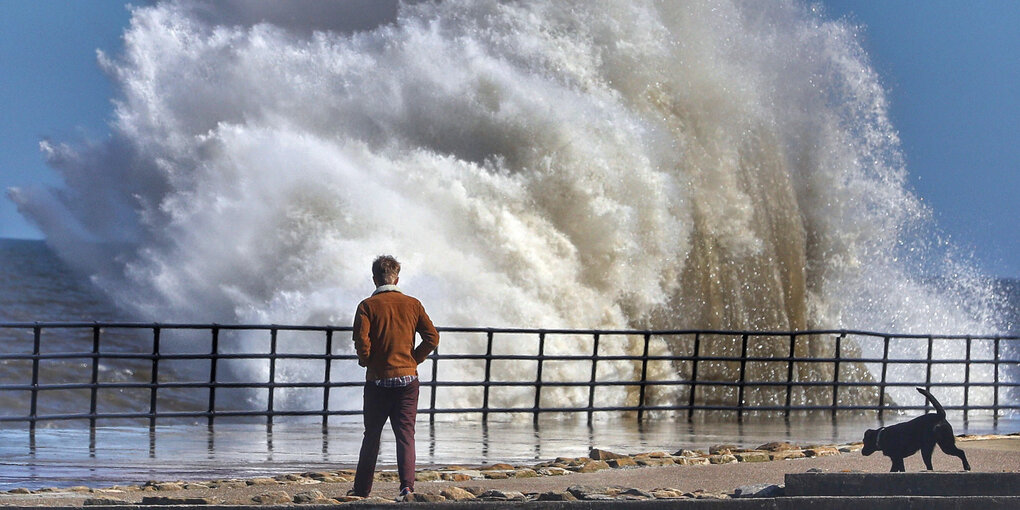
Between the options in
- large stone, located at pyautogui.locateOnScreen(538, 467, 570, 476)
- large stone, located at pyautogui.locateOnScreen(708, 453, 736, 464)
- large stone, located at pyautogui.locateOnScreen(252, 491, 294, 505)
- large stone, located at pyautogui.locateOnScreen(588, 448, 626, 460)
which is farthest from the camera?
large stone, located at pyautogui.locateOnScreen(708, 453, 736, 464)

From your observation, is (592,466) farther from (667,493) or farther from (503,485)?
(667,493)

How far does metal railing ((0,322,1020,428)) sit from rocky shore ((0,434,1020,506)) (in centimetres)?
299

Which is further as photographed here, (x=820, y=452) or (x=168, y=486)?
(x=820, y=452)

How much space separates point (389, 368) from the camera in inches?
314

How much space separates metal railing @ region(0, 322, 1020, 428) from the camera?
13594 mm

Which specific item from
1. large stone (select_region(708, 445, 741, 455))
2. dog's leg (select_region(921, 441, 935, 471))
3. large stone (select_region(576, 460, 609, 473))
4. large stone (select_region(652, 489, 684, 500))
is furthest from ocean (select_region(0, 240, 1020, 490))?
dog's leg (select_region(921, 441, 935, 471))

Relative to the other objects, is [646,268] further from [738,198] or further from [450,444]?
[450,444]

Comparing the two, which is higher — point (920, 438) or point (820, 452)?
point (920, 438)

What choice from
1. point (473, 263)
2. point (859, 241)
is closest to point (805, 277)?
point (859, 241)

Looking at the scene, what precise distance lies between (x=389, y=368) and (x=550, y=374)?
11.4 m

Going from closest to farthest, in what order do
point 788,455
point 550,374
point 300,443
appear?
point 788,455 → point 300,443 → point 550,374

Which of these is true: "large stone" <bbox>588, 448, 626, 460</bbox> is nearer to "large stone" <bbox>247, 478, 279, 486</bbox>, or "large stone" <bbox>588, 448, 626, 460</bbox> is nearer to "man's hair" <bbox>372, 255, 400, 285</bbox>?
"large stone" <bbox>247, 478, 279, 486</bbox>

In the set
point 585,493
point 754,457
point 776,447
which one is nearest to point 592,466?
point 754,457

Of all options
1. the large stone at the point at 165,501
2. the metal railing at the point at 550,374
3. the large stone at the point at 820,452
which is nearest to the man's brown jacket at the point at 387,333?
the large stone at the point at 165,501
